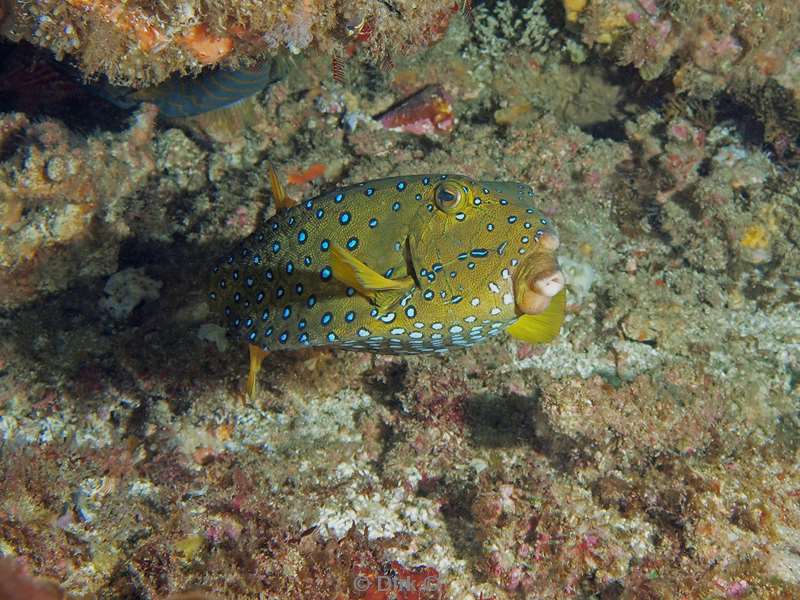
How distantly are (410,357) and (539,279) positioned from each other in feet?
9.25

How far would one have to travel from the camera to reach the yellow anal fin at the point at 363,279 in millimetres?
3096

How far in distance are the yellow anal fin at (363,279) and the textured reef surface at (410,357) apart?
232 centimetres

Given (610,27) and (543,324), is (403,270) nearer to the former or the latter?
(543,324)

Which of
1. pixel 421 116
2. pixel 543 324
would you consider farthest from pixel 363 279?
pixel 421 116

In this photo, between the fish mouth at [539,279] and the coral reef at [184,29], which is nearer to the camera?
the fish mouth at [539,279]

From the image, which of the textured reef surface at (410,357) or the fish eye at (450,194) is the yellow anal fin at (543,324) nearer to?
the fish eye at (450,194)

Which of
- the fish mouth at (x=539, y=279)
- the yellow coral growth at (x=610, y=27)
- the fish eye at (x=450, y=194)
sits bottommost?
the fish mouth at (x=539, y=279)

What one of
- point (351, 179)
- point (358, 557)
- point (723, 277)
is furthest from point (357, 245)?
point (723, 277)

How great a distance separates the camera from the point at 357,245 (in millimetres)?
3744

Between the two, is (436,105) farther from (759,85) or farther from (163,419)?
(163,419)

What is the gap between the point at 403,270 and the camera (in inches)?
139

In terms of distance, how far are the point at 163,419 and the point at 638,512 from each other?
15.2 ft

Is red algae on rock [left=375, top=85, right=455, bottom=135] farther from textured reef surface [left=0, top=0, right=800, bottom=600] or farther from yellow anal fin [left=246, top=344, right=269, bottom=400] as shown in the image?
yellow anal fin [left=246, top=344, right=269, bottom=400]


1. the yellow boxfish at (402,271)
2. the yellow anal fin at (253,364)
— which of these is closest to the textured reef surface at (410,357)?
the yellow anal fin at (253,364)
